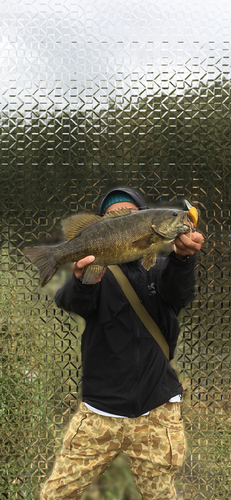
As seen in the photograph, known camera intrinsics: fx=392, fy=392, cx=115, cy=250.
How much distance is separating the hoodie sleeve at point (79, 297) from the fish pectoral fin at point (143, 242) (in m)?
0.27

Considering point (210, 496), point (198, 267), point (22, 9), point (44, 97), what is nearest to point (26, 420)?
point (210, 496)

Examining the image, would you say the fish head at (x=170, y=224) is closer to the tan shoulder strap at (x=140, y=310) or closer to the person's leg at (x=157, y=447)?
the tan shoulder strap at (x=140, y=310)

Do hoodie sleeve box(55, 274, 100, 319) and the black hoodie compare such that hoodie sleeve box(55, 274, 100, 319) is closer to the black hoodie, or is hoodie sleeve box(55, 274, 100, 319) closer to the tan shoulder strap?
the black hoodie

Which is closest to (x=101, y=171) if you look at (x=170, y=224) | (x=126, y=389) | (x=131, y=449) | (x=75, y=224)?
(x=75, y=224)

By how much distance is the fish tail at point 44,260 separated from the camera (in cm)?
133

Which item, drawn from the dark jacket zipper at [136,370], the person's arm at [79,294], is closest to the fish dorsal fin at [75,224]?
the person's arm at [79,294]

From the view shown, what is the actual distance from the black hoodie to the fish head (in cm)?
27

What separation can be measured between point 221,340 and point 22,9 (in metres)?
2.09

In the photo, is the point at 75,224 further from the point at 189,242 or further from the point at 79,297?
the point at 189,242

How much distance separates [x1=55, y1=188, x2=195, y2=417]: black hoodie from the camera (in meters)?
1.54

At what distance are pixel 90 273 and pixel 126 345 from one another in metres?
0.41

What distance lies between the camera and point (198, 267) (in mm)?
2072

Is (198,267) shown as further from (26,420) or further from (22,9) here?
(22,9)

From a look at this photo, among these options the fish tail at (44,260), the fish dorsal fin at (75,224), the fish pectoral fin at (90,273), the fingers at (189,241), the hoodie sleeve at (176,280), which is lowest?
the hoodie sleeve at (176,280)
